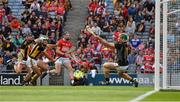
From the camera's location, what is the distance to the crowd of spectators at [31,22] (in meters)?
29.8

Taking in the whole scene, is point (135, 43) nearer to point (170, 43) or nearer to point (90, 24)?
point (90, 24)

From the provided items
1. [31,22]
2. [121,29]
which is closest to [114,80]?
[121,29]

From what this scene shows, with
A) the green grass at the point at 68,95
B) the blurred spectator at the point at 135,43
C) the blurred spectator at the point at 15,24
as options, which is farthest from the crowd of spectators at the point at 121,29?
the green grass at the point at 68,95

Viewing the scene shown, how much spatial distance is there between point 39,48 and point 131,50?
21.2 feet

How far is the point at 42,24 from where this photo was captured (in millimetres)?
30859

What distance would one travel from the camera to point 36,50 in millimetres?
22344

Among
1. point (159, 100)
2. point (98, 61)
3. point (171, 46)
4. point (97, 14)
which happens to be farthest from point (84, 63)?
point (159, 100)

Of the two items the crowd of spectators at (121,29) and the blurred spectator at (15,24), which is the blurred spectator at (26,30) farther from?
the crowd of spectators at (121,29)

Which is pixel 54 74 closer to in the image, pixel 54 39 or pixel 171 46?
pixel 54 39

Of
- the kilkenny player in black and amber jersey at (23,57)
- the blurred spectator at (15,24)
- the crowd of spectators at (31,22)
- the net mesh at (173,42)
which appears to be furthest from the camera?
the blurred spectator at (15,24)

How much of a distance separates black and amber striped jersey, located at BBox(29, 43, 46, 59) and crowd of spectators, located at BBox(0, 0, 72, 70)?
20.8ft

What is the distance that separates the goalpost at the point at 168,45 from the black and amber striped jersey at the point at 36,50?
564 centimetres

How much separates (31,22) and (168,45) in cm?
1418

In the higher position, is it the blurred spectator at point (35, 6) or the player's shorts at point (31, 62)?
the blurred spectator at point (35, 6)
